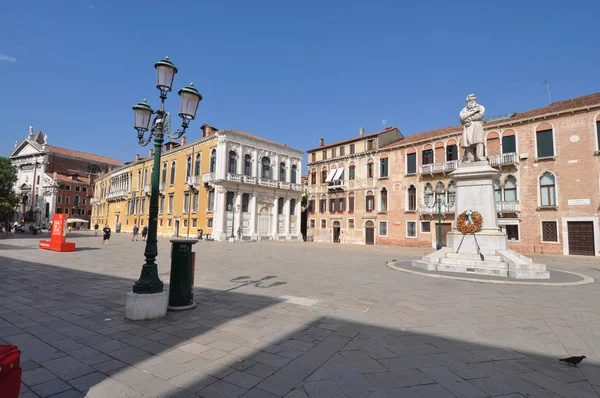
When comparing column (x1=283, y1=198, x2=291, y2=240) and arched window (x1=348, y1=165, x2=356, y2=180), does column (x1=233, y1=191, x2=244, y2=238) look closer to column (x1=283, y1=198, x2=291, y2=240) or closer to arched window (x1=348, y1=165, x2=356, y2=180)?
column (x1=283, y1=198, x2=291, y2=240)

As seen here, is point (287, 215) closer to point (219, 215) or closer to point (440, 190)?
point (219, 215)

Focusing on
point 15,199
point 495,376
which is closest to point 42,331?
point 495,376

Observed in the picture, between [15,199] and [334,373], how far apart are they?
48724 millimetres

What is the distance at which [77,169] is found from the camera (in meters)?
71.4

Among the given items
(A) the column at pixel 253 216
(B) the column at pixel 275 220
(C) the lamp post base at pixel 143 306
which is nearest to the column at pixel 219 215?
(A) the column at pixel 253 216

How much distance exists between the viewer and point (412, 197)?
31.1 meters

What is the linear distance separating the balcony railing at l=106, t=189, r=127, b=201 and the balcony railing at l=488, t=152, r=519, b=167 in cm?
5297

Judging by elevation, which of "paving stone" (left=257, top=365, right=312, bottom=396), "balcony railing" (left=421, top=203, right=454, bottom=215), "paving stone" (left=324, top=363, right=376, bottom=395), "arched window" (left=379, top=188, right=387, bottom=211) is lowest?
"paving stone" (left=257, top=365, right=312, bottom=396)

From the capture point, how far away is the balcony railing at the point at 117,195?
174ft

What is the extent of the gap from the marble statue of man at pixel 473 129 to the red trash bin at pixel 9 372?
42.4ft

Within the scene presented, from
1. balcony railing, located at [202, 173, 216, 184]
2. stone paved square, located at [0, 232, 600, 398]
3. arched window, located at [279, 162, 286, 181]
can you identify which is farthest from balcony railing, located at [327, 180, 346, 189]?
stone paved square, located at [0, 232, 600, 398]

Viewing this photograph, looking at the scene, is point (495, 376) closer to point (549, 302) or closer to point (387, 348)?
point (387, 348)

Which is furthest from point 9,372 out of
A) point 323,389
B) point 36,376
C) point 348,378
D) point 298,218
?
point 298,218

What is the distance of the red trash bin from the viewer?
5.55 feet
